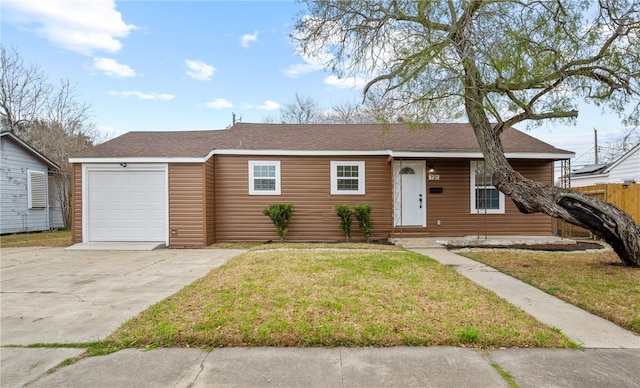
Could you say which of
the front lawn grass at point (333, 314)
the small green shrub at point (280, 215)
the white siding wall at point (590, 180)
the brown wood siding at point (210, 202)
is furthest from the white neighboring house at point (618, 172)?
the brown wood siding at point (210, 202)

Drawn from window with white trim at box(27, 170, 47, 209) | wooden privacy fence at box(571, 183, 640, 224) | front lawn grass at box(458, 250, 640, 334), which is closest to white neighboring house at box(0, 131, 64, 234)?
window with white trim at box(27, 170, 47, 209)

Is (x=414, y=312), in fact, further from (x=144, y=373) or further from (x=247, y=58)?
(x=247, y=58)

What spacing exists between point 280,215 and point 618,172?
15.8 metres

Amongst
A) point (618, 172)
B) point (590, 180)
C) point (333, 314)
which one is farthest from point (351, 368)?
point (590, 180)

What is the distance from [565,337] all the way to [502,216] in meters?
8.27

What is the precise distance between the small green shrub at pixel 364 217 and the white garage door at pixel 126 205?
216 inches

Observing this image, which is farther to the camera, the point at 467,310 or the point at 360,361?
the point at 467,310

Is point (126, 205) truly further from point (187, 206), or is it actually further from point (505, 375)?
point (505, 375)

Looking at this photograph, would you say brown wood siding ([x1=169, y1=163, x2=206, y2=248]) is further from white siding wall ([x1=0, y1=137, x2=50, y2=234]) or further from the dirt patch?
white siding wall ([x1=0, y1=137, x2=50, y2=234])

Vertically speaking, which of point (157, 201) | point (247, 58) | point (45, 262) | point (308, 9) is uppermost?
point (247, 58)

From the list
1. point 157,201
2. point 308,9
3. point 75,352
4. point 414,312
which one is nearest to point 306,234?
point 157,201

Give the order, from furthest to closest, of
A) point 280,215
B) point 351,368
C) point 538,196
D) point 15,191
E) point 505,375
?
point 15,191 < point 280,215 < point 538,196 < point 351,368 < point 505,375

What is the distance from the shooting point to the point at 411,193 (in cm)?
1048

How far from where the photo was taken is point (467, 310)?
3.63 m
